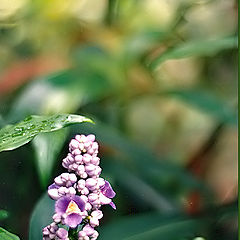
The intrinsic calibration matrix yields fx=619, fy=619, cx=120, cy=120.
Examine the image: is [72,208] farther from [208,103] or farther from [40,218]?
[208,103]

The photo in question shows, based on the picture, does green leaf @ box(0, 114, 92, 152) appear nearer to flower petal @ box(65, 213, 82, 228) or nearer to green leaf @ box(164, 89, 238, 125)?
flower petal @ box(65, 213, 82, 228)

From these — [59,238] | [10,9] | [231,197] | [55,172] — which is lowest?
[231,197]

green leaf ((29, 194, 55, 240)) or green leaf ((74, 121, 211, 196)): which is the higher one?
green leaf ((29, 194, 55, 240))

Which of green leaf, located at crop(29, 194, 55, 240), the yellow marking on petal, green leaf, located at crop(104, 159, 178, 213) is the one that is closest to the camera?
the yellow marking on petal

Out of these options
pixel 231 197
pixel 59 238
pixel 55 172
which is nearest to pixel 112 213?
pixel 55 172

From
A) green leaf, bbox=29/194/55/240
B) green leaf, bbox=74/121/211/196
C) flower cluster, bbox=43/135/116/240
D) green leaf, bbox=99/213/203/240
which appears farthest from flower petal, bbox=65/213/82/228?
green leaf, bbox=74/121/211/196

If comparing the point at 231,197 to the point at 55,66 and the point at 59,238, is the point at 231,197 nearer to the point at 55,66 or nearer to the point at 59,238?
the point at 55,66

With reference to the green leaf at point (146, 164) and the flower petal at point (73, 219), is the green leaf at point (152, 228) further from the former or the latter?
the flower petal at point (73, 219)

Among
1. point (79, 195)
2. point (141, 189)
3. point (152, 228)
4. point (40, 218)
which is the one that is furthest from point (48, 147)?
point (141, 189)

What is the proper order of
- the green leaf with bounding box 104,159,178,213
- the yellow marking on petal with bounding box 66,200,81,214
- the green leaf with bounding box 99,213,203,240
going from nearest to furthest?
the yellow marking on petal with bounding box 66,200,81,214 < the green leaf with bounding box 99,213,203,240 < the green leaf with bounding box 104,159,178,213
